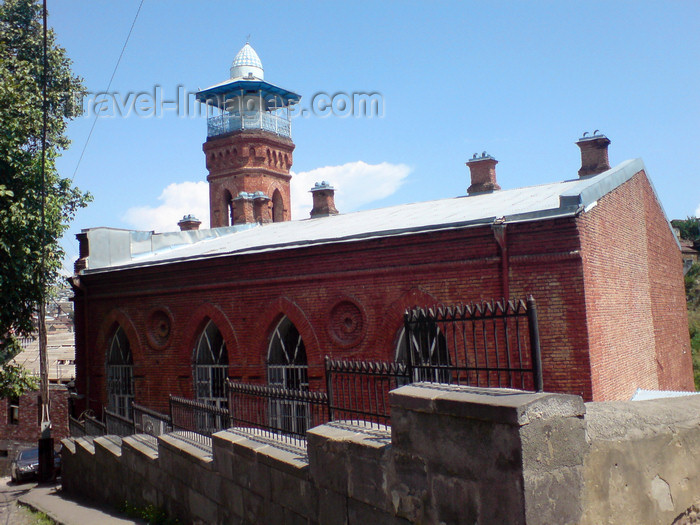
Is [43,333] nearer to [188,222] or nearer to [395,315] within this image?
[188,222]

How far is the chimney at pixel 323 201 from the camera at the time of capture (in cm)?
1870

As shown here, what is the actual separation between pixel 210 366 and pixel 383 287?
508 cm

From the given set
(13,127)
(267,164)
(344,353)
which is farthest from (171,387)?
(267,164)

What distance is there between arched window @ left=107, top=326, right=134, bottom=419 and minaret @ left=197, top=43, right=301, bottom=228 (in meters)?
13.2

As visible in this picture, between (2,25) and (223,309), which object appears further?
(2,25)

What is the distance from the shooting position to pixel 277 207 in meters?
30.6

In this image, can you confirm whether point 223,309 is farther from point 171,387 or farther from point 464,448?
point 464,448

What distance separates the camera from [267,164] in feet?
96.7

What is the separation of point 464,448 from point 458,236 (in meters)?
6.61

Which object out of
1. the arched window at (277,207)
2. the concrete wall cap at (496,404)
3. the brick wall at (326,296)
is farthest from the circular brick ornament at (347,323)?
the arched window at (277,207)

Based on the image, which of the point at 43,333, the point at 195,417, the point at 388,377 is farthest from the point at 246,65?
the point at 388,377

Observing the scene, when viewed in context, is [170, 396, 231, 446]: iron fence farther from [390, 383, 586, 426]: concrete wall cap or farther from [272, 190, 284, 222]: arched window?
[272, 190, 284, 222]: arched window

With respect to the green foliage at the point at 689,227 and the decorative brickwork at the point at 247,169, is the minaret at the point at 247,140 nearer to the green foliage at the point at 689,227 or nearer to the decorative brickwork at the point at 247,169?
the decorative brickwork at the point at 247,169

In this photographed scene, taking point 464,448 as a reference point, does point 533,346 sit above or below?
above
